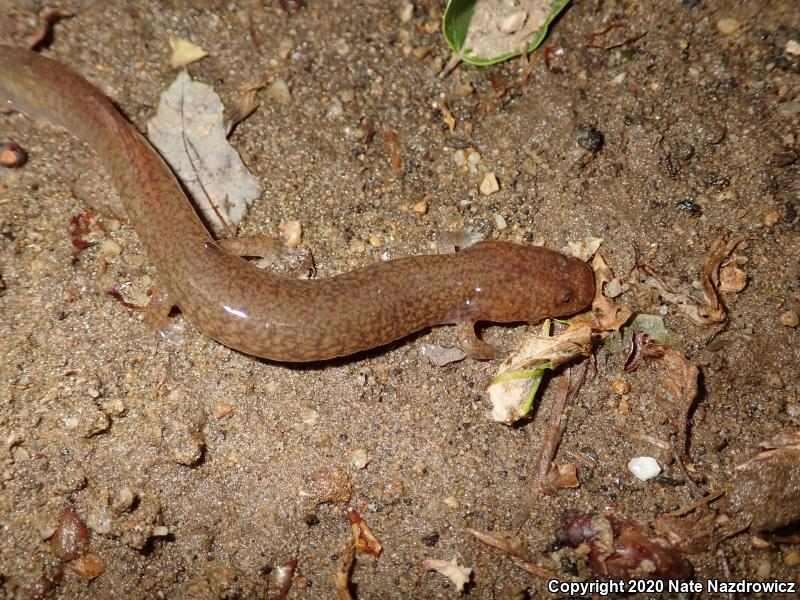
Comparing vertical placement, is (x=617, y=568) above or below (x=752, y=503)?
below

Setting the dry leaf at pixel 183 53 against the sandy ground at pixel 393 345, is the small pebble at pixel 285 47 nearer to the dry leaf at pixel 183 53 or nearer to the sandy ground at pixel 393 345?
the sandy ground at pixel 393 345

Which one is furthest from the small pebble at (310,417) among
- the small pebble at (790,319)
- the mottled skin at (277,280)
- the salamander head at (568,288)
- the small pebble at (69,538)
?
the small pebble at (790,319)

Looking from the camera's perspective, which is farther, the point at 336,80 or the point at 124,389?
the point at 336,80

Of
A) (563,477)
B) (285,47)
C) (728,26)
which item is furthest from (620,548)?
(285,47)

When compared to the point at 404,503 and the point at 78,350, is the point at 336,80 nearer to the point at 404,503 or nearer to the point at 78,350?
the point at 78,350

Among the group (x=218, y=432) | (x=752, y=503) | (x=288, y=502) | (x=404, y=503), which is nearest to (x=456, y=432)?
(x=404, y=503)

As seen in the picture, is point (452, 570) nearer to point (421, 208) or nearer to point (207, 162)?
point (421, 208)

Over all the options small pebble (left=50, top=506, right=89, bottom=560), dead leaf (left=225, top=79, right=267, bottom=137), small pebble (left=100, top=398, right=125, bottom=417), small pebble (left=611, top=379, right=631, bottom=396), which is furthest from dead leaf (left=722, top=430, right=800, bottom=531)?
dead leaf (left=225, top=79, right=267, bottom=137)
